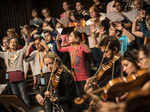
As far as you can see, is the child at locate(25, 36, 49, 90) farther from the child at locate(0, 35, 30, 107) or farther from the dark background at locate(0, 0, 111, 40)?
the dark background at locate(0, 0, 111, 40)

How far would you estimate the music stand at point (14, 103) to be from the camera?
2188 millimetres

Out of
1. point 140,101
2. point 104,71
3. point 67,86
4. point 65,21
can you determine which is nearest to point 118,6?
point 65,21

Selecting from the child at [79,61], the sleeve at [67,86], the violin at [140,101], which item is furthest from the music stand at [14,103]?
the violin at [140,101]

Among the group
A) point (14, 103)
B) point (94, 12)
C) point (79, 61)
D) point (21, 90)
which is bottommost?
point (21, 90)

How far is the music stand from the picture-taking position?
7.18 ft

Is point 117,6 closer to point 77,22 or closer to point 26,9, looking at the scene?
point 77,22

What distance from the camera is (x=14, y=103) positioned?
2.22 metres

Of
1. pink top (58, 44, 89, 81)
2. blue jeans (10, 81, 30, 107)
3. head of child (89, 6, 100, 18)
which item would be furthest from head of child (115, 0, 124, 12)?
blue jeans (10, 81, 30, 107)

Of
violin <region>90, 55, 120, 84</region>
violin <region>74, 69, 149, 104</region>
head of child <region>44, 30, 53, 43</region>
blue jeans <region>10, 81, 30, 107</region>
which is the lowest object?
blue jeans <region>10, 81, 30, 107</region>

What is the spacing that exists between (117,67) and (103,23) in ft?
5.07

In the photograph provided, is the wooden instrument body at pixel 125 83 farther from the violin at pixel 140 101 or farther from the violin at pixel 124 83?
the violin at pixel 140 101

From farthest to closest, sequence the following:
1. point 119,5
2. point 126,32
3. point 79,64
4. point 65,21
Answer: point 65,21 → point 119,5 → point 79,64 → point 126,32

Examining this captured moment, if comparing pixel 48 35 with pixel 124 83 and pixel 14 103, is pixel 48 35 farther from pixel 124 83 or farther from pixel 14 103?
pixel 124 83

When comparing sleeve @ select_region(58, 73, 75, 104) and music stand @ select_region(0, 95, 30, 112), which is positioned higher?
sleeve @ select_region(58, 73, 75, 104)
